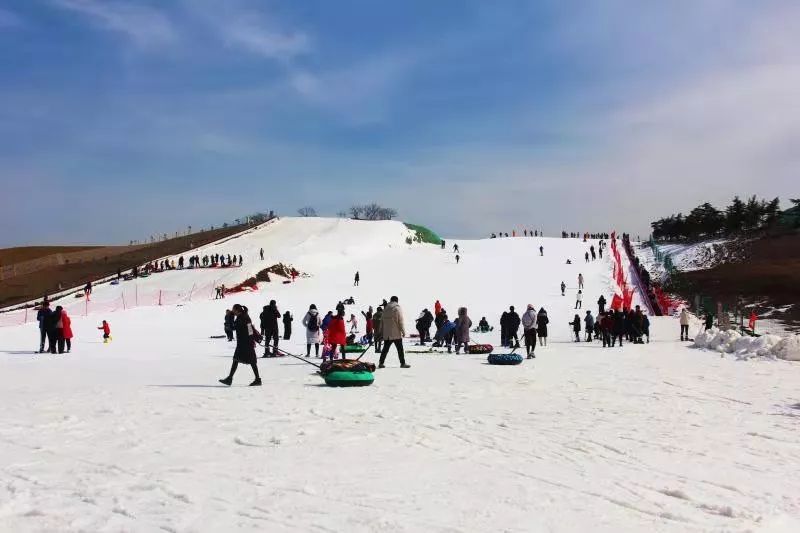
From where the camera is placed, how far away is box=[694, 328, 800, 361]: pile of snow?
16141 mm

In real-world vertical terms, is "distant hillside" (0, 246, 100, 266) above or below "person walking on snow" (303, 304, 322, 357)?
above

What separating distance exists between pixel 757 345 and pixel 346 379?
1134 centimetres

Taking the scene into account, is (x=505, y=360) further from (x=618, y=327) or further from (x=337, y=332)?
(x=618, y=327)

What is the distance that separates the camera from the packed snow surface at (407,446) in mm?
4969

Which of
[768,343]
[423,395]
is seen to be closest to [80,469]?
[423,395]

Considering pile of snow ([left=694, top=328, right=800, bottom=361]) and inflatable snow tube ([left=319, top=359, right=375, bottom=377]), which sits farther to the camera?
pile of snow ([left=694, top=328, right=800, bottom=361])

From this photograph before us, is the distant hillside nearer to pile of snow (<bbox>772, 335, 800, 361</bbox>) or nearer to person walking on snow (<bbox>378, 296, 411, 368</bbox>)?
person walking on snow (<bbox>378, 296, 411, 368</bbox>)

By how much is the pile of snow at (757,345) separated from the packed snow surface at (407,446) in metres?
0.42

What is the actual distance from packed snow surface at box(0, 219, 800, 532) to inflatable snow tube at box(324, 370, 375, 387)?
239 mm

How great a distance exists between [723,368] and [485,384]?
6.20m

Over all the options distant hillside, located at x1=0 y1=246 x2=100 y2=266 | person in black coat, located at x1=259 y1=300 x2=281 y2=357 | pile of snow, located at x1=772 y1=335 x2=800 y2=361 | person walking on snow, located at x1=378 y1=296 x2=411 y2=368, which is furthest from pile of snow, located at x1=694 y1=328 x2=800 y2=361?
distant hillside, located at x1=0 y1=246 x2=100 y2=266

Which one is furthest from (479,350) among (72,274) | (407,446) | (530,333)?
(72,274)

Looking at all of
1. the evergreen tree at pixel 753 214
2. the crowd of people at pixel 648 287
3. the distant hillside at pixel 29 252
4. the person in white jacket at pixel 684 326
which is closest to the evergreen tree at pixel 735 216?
the evergreen tree at pixel 753 214

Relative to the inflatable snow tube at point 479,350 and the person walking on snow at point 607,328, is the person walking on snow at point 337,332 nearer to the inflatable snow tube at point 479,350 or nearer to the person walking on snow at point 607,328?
the inflatable snow tube at point 479,350
